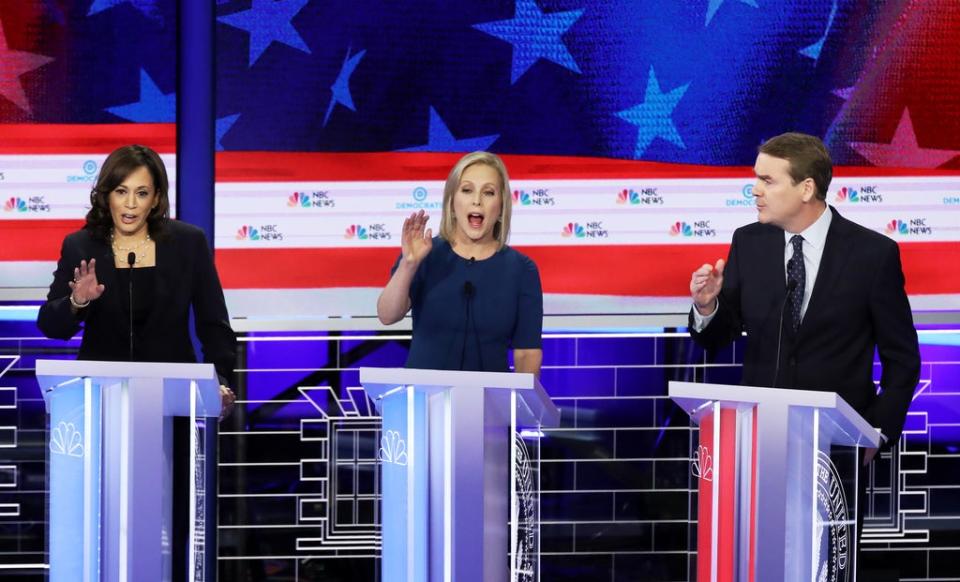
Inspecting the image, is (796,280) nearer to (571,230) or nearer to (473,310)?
(473,310)

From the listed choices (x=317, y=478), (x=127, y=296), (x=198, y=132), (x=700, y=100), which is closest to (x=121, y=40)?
(x=198, y=132)

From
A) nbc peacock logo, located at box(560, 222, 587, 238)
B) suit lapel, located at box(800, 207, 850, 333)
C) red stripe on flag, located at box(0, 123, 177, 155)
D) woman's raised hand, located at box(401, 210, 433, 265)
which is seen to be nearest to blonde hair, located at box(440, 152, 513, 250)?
woman's raised hand, located at box(401, 210, 433, 265)

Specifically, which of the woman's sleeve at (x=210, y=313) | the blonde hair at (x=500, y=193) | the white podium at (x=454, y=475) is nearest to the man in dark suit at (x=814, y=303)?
the blonde hair at (x=500, y=193)

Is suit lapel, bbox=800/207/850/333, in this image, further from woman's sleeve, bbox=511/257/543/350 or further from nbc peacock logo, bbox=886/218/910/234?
nbc peacock logo, bbox=886/218/910/234

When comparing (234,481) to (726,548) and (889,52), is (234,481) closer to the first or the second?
(726,548)

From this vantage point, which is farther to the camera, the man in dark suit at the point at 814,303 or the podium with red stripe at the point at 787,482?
the man in dark suit at the point at 814,303

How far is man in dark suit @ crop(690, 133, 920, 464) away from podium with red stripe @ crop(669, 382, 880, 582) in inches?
28.3

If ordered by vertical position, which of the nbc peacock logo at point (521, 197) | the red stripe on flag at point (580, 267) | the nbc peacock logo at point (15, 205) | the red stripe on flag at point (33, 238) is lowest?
the red stripe on flag at point (580, 267)

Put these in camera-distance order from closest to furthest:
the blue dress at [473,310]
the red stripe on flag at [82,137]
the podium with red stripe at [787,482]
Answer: the podium with red stripe at [787,482] < the blue dress at [473,310] < the red stripe on flag at [82,137]

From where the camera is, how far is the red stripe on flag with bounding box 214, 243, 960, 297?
4453mm

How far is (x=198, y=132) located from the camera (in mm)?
4449

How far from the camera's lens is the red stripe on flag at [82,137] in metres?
4.38

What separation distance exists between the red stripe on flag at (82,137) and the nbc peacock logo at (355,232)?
0.68 meters

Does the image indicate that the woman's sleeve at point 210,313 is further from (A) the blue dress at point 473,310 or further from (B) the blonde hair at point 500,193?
(B) the blonde hair at point 500,193
